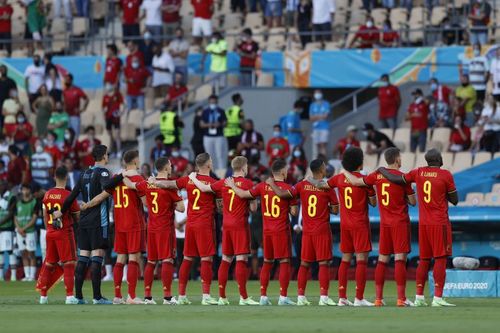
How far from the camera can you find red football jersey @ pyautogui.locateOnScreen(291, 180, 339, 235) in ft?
75.7

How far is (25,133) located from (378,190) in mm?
19326

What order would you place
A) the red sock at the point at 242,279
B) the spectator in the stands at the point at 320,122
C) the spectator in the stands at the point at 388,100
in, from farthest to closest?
the spectator in the stands at the point at 320,122 → the spectator in the stands at the point at 388,100 → the red sock at the point at 242,279

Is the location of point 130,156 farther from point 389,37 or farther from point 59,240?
point 389,37

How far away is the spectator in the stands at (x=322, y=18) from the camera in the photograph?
134 ft

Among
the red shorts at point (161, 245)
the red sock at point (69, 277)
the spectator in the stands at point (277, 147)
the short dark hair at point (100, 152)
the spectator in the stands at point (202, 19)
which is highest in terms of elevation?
the spectator in the stands at point (202, 19)

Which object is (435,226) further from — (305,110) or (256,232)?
(305,110)

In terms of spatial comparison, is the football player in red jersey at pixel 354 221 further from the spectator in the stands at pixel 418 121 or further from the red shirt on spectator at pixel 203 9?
the red shirt on spectator at pixel 203 9

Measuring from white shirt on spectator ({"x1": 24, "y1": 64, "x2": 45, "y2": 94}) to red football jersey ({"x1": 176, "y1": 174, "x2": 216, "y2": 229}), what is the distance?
1928 cm

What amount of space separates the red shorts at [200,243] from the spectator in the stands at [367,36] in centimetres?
1741

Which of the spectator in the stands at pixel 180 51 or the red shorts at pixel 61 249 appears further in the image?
the spectator in the stands at pixel 180 51

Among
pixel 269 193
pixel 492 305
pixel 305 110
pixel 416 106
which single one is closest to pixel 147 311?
pixel 269 193

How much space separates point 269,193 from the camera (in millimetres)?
23375

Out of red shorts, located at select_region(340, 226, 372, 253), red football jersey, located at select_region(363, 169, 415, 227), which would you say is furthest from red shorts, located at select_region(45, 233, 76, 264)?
red football jersey, located at select_region(363, 169, 415, 227)

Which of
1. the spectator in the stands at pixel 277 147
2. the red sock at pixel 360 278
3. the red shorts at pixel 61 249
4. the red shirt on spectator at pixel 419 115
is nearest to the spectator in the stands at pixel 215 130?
the spectator in the stands at pixel 277 147
